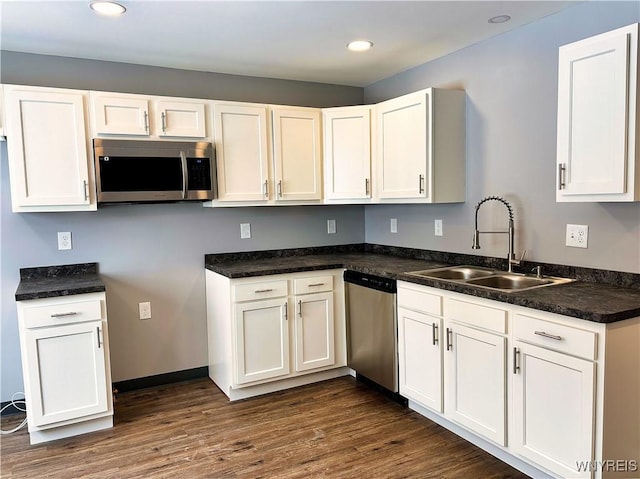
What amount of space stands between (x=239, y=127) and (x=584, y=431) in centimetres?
275

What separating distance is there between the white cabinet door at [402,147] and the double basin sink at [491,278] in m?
0.53

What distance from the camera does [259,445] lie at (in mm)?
2682

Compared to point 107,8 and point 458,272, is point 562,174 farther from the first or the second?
point 107,8

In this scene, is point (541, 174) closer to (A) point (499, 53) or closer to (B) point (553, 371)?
(A) point (499, 53)

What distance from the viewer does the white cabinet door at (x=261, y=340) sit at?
127 inches

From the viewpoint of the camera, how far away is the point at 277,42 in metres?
2.96

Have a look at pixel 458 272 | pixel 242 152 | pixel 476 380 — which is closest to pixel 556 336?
pixel 476 380

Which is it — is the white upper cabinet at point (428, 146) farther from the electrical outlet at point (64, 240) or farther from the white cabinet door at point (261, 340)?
the electrical outlet at point (64, 240)

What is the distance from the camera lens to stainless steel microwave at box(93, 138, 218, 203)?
2.99m

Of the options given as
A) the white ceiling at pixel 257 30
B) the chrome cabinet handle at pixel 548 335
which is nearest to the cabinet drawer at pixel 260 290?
the white ceiling at pixel 257 30

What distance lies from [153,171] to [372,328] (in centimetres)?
182

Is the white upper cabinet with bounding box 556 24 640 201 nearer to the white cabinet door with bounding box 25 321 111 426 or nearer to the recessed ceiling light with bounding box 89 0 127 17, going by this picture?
the recessed ceiling light with bounding box 89 0 127 17

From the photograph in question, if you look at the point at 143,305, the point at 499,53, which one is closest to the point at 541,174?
the point at 499,53

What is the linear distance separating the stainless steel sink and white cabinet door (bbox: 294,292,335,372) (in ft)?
2.64
